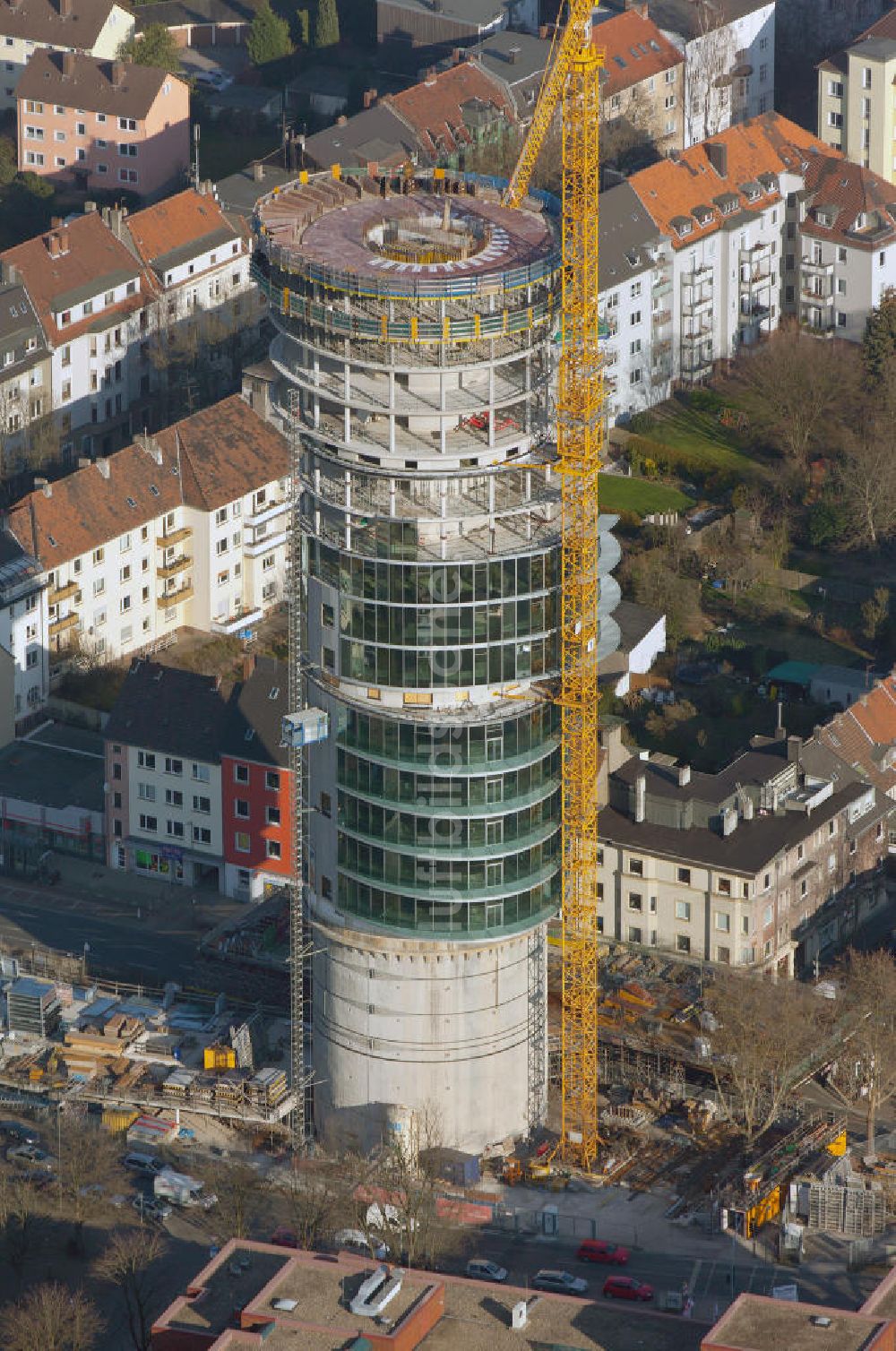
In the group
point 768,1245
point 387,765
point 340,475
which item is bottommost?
point 768,1245

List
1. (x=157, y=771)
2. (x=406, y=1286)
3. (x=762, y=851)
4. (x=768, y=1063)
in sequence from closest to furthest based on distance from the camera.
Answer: (x=406, y=1286), (x=768, y=1063), (x=762, y=851), (x=157, y=771)

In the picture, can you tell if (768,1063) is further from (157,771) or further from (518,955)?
(157,771)

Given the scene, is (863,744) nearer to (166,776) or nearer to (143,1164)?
(166,776)

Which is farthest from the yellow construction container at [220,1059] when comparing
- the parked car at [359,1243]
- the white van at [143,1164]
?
the parked car at [359,1243]

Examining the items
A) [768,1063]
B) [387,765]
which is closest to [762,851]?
[768,1063]

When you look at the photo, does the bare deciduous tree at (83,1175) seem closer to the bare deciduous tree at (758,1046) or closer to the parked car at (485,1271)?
the parked car at (485,1271)

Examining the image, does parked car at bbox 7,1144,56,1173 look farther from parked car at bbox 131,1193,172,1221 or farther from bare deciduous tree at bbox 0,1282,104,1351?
bare deciduous tree at bbox 0,1282,104,1351

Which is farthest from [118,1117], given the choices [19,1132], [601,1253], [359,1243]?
[601,1253]
